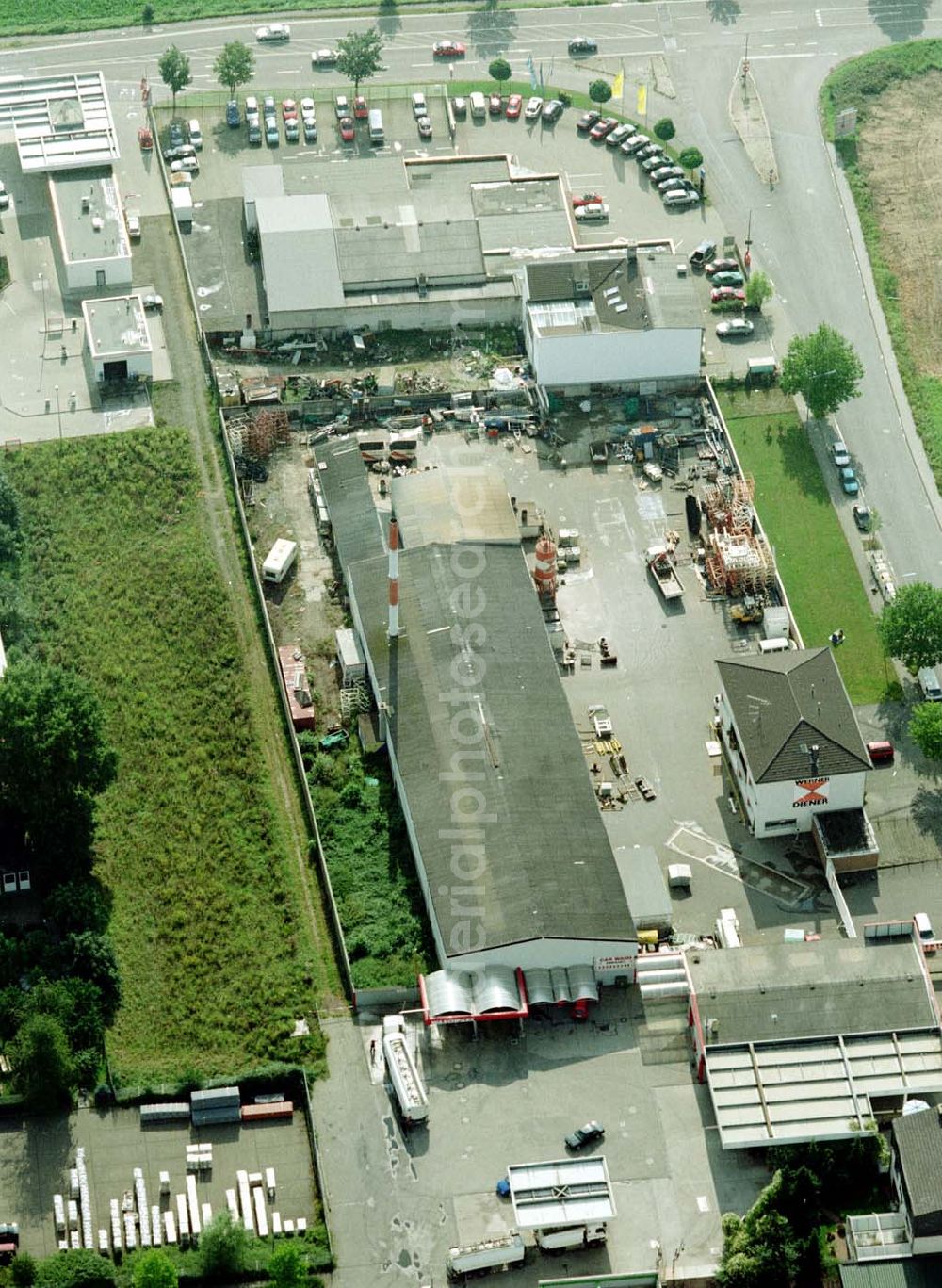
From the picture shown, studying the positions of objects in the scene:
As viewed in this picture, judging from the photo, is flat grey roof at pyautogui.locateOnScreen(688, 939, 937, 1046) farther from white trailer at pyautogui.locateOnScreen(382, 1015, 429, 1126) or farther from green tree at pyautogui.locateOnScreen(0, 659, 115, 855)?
green tree at pyautogui.locateOnScreen(0, 659, 115, 855)

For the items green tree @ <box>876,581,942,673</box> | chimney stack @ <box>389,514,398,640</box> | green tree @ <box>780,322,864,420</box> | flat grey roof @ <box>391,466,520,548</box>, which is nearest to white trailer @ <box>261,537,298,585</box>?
flat grey roof @ <box>391,466,520,548</box>

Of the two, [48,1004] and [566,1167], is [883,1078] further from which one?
[48,1004]

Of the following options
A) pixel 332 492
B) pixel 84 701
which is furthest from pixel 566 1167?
pixel 332 492

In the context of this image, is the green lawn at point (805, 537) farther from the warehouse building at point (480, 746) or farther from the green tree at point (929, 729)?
the warehouse building at point (480, 746)

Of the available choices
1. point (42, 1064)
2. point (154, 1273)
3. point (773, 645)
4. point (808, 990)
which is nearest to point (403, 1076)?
point (154, 1273)

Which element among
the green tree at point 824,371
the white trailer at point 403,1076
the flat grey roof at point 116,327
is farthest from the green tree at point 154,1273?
the green tree at point 824,371
